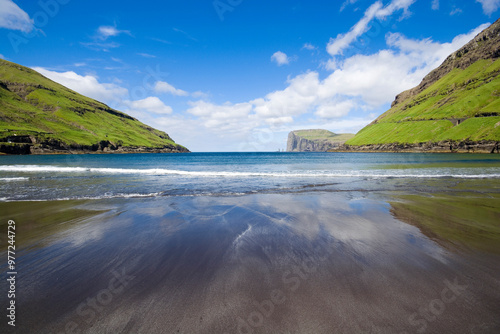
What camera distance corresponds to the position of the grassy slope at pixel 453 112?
106875 millimetres

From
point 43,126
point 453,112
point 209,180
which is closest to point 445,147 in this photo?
point 453,112

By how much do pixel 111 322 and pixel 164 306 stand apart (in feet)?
2.85

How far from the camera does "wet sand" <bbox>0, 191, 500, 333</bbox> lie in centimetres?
362

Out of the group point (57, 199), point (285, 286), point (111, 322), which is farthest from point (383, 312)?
point (57, 199)

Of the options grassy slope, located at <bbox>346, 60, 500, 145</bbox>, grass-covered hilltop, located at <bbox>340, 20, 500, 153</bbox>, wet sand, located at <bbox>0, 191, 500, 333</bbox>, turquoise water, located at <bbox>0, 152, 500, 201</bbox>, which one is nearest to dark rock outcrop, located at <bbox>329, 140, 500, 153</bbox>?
grass-covered hilltop, located at <bbox>340, 20, 500, 153</bbox>

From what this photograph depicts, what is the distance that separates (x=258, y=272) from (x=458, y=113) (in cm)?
18104

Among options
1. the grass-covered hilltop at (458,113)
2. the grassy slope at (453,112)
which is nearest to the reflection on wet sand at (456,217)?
the grass-covered hilltop at (458,113)

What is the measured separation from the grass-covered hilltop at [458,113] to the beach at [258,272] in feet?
407

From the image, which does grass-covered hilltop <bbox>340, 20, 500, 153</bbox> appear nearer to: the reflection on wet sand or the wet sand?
the reflection on wet sand

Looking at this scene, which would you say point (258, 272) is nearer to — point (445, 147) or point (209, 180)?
point (209, 180)

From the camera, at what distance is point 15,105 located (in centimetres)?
15438

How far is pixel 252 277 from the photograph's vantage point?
504 cm

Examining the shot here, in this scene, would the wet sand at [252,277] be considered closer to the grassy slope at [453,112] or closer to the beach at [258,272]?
the beach at [258,272]

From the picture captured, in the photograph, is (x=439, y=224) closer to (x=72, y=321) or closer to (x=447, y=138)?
(x=72, y=321)
